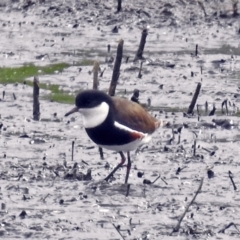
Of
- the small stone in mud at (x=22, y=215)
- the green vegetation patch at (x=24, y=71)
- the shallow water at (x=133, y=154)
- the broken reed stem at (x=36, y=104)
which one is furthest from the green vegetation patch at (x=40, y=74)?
the small stone in mud at (x=22, y=215)

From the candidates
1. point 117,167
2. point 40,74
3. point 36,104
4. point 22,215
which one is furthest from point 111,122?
point 40,74

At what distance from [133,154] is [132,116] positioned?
0.93 metres

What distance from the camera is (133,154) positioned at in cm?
1091

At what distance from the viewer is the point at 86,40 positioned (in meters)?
16.0

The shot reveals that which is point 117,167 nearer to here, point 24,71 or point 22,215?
point 22,215

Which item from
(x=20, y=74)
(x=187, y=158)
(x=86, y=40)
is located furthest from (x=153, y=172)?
(x=86, y=40)

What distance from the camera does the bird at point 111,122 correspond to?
9.75 m

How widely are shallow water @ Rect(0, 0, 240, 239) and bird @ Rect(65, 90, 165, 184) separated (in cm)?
36

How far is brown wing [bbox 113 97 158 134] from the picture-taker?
994 centimetres

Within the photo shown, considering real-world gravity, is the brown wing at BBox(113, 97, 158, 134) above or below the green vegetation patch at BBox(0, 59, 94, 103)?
above

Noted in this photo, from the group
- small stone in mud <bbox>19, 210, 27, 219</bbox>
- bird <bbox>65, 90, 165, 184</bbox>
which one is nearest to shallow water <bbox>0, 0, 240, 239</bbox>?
small stone in mud <bbox>19, 210, 27, 219</bbox>

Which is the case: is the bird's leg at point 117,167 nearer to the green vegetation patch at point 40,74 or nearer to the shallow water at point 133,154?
the shallow water at point 133,154

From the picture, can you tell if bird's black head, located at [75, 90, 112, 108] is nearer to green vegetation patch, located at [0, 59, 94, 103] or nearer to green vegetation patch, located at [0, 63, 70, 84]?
green vegetation patch, located at [0, 59, 94, 103]

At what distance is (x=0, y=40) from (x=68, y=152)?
17.8ft
